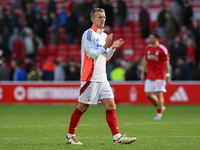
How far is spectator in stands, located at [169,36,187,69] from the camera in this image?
76.2ft

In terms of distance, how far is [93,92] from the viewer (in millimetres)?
9422

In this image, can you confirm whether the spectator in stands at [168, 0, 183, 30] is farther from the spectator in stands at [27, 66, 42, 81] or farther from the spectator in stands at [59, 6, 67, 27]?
the spectator in stands at [27, 66, 42, 81]

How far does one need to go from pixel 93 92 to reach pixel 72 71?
1425 cm

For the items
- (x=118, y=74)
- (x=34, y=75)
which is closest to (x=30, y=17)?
(x=34, y=75)

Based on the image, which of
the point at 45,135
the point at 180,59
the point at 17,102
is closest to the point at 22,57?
the point at 17,102

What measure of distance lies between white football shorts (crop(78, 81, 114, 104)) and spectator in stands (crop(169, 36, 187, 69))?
46.5 feet

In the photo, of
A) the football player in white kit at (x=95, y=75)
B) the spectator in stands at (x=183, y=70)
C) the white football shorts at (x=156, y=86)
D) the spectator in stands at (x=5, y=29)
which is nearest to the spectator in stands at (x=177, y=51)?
the spectator in stands at (x=183, y=70)

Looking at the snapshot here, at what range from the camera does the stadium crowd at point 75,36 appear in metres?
23.1

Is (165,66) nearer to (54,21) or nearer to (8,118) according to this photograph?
(8,118)

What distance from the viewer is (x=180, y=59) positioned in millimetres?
22484

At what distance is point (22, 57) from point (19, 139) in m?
16.4

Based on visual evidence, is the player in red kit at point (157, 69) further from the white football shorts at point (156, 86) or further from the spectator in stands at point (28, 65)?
the spectator in stands at point (28, 65)

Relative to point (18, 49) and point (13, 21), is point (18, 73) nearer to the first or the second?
point (18, 49)

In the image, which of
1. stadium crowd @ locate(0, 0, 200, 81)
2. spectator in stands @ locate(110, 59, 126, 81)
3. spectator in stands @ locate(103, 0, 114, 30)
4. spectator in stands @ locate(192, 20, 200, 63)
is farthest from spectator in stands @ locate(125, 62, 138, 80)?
spectator in stands @ locate(103, 0, 114, 30)
